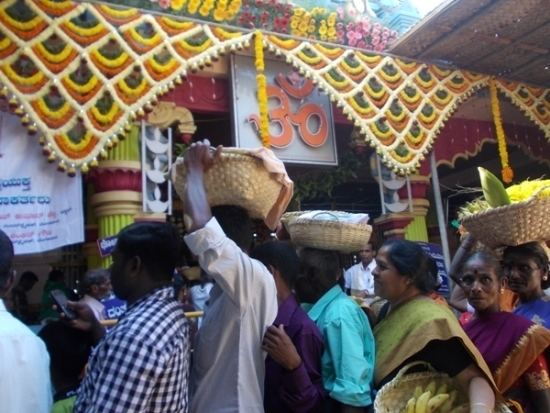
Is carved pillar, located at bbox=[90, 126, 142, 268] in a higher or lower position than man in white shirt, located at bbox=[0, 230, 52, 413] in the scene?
higher

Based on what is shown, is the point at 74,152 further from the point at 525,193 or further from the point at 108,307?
the point at 525,193

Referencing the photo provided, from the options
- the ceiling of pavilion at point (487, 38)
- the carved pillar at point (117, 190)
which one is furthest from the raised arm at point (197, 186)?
the ceiling of pavilion at point (487, 38)

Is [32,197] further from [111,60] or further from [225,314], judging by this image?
[225,314]

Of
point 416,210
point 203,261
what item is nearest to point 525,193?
point 203,261

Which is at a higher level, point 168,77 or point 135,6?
point 135,6

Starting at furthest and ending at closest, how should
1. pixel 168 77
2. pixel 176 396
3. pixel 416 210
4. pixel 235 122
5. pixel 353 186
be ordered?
1. pixel 353 186
2. pixel 416 210
3. pixel 235 122
4. pixel 168 77
5. pixel 176 396

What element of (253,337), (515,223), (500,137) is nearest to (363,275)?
(500,137)

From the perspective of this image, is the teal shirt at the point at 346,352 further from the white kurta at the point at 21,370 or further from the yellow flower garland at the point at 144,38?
the yellow flower garland at the point at 144,38

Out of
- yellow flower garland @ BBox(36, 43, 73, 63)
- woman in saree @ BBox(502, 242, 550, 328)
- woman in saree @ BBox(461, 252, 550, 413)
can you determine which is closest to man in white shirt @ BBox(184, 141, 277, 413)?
woman in saree @ BBox(461, 252, 550, 413)

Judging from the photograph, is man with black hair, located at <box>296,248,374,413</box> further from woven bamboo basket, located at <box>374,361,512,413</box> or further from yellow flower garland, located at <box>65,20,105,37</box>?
yellow flower garland, located at <box>65,20,105,37</box>

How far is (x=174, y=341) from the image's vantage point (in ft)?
5.05

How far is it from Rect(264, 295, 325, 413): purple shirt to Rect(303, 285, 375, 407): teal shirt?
1.7 inches

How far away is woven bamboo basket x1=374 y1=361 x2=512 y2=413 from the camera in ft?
6.18

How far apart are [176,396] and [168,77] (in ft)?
11.0
